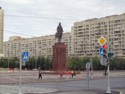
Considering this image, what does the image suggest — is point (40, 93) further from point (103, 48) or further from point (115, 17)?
point (115, 17)

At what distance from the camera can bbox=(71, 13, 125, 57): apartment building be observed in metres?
118

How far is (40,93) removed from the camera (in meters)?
20.6

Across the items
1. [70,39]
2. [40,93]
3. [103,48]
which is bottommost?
[40,93]

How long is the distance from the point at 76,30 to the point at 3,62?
3651cm

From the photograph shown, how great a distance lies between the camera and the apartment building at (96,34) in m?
118

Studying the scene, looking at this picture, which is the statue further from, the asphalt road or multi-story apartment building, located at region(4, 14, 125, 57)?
multi-story apartment building, located at region(4, 14, 125, 57)

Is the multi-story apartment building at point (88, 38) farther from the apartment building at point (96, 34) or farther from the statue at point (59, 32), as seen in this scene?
the statue at point (59, 32)

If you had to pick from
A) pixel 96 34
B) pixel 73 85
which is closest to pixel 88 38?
pixel 96 34

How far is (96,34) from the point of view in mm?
129500

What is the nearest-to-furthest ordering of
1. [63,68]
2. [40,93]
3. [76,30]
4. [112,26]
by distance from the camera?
[40,93] < [63,68] < [112,26] < [76,30]

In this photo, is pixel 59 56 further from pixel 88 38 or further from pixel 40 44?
pixel 40 44

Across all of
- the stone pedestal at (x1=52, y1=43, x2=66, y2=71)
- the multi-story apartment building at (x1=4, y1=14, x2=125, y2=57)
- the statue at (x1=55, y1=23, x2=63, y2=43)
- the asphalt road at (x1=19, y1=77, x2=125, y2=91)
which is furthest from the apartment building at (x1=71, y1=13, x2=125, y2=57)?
the asphalt road at (x1=19, y1=77, x2=125, y2=91)

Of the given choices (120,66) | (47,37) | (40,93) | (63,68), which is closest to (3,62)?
(47,37)

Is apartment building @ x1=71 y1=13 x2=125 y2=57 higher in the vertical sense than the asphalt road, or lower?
higher
